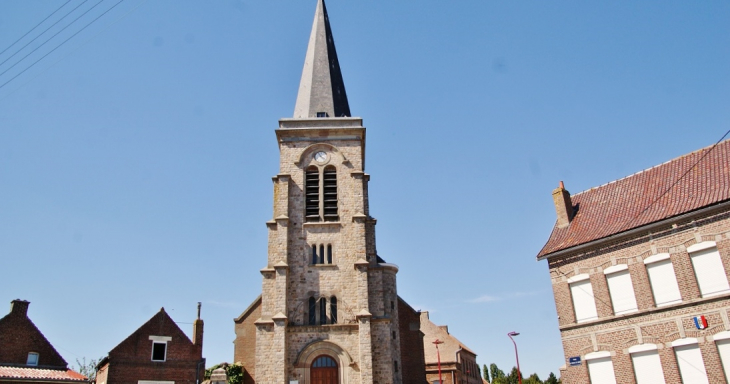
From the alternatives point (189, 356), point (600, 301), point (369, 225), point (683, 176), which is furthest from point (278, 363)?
point (683, 176)

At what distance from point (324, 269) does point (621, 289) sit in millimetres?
13604

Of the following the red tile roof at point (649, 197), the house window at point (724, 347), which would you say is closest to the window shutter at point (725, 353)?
the house window at point (724, 347)

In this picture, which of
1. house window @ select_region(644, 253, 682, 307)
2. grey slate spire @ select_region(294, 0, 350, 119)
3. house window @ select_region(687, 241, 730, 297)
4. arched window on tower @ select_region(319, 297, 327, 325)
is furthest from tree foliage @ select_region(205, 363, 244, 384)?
house window @ select_region(687, 241, 730, 297)

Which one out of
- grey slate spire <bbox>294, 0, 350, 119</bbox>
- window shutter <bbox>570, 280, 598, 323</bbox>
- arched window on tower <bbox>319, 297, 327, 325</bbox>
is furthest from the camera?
grey slate spire <bbox>294, 0, 350, 119</bbox>

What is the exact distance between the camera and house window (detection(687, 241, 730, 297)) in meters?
17.0

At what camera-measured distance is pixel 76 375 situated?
26.8m

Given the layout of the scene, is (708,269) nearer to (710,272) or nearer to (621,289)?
(710,272)

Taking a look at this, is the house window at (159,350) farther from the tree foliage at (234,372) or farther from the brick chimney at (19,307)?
the brick chimney at (19,307)

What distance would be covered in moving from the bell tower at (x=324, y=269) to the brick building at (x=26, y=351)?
951 centimetres

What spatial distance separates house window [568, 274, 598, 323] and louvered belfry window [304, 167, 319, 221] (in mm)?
13207

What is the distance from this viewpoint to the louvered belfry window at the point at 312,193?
29062 millimetres

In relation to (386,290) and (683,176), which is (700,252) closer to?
(683,176)

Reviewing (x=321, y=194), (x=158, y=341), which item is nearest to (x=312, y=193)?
(x=321, y=194)

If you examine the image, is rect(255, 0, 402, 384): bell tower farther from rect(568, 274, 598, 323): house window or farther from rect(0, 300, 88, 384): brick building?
rect(0, 300, 88, 384): brick building
